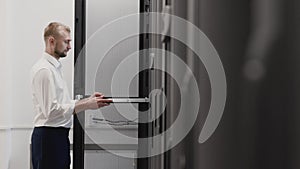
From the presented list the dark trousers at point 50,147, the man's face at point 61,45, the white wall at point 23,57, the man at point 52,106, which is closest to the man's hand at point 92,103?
the man at point 52,106

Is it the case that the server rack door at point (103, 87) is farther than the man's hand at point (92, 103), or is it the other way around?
the server rack door at point (103, 87)

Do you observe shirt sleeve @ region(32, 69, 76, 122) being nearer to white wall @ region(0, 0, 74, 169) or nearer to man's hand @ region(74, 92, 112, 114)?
man's hand @ region(74, 92, 112, 114)

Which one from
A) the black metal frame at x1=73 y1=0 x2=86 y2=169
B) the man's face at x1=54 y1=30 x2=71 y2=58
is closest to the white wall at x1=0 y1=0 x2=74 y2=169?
the man's face at x1=54 y1=30 x2=71 y2=58

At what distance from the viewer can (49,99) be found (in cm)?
213

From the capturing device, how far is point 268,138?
0.28 m

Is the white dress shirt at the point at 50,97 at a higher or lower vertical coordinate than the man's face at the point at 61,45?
lower

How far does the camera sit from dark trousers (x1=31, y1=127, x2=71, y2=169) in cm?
219

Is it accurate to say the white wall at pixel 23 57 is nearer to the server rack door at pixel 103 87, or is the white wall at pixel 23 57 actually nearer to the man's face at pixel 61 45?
the man's face at pixel 61 45

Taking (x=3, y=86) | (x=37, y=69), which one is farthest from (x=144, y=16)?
(x=3, y=86)

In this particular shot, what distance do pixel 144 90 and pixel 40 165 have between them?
27.5 inches

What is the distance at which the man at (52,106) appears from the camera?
213 centimetres

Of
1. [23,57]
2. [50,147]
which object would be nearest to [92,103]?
[50,147]

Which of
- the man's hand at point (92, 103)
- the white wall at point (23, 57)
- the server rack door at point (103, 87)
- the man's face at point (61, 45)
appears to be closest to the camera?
the man's hand at point (92, 103)

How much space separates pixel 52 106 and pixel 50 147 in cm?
23
